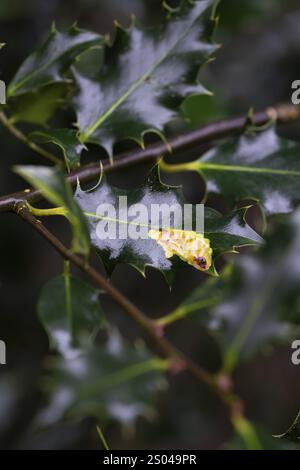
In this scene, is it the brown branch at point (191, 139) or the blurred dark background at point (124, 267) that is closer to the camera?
the brown branch at point (191, 139)

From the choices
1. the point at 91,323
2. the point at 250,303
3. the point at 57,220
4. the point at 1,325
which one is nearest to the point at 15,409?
the point at 1,325

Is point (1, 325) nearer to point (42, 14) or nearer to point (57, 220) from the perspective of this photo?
point (57, 220)

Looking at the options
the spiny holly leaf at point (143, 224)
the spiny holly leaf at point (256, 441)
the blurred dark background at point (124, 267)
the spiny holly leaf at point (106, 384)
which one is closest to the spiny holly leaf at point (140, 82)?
the spiny holly leaf at point (143, 224)

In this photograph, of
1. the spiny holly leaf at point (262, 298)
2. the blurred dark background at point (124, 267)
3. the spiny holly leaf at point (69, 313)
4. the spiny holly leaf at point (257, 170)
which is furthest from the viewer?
the blurred dark background at point (124, 267)

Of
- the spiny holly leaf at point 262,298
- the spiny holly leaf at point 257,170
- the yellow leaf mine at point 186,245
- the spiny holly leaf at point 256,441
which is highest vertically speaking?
the spiny holly leaf at point 257,170

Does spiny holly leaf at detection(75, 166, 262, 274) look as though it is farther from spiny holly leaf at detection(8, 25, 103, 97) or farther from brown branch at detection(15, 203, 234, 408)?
spiny holly leaf at detection(8, 25, 103, 97)

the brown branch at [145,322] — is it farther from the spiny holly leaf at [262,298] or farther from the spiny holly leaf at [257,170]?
the spiny holly leaf at [257,170]

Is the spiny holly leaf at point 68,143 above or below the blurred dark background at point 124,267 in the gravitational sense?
below
